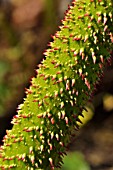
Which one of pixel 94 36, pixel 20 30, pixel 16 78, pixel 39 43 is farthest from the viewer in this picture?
pixel 20 30

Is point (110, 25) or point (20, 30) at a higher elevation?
point (20, 30)

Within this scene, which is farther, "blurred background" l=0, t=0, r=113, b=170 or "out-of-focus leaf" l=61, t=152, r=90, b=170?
"blurred background" l=0, t=0, r=113, b=170

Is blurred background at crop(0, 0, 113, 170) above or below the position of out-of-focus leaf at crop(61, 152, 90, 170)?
above

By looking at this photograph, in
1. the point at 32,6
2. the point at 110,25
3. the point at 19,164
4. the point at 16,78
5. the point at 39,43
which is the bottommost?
the point at 19,164

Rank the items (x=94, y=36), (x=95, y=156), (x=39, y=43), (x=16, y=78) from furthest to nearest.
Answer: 1. (x=39, y=43)
2. (x=16, y=78)
3. (x=95, y=156)
4. (x=94, y=36)

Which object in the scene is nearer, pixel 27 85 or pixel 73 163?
pixel 73 163

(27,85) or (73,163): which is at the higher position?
(27,85)

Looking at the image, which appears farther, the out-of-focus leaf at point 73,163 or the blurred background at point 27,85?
the blurred background at point 27,85

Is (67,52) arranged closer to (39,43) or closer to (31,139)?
(31,139)

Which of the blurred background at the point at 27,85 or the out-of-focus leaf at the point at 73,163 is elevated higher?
the blurred background at the point at 27,85

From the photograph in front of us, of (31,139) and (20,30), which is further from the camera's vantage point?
(20,30)

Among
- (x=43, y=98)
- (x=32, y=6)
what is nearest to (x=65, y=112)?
(x=43, y=98)
